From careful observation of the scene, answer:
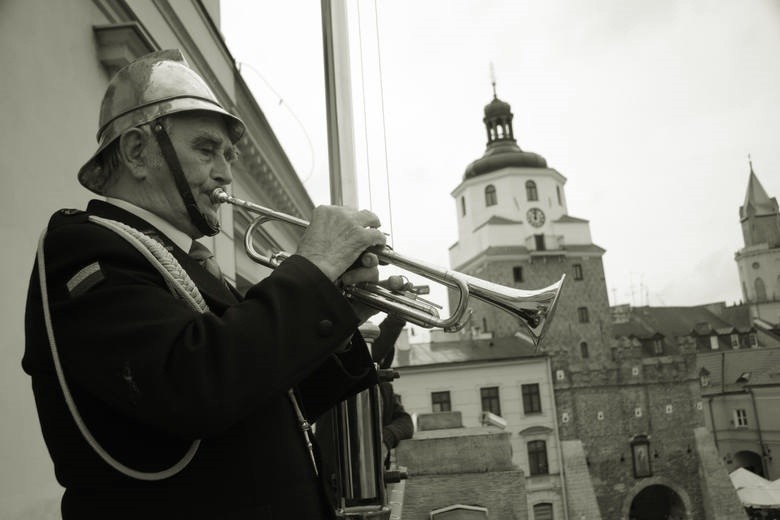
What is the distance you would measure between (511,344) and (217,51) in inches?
1207

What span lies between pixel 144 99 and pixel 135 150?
0.39 feet

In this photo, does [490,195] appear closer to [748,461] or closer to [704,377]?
[704,377]

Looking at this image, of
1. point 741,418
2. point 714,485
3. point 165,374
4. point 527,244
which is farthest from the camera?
point 527,244

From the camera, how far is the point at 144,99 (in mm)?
1674

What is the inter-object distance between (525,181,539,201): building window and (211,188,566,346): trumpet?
4576 cm

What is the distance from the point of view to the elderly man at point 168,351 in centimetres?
125

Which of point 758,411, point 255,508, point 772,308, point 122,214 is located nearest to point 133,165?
point 122,214

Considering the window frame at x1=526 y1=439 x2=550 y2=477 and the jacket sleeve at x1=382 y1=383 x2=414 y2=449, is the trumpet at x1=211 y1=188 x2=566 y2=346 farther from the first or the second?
the window frame at x1=526 y1=439 x2=550 y2=477

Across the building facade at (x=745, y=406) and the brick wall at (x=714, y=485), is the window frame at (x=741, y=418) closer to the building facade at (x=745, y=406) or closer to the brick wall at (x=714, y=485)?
the building facade at (x=745, y=406)

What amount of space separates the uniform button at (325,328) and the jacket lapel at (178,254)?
0.29 m

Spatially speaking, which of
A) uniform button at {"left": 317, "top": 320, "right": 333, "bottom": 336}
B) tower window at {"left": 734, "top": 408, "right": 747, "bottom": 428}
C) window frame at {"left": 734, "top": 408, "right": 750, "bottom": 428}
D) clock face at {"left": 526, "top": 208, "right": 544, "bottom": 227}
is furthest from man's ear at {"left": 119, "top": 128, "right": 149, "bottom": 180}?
clock face at {"left": 526, "top": 208, "right": 544, "bottom": 227}

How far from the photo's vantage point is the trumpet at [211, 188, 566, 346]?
1993mm

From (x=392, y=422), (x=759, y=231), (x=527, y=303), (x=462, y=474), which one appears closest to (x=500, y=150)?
(x=759, y=231)

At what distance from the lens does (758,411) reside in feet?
73.9
